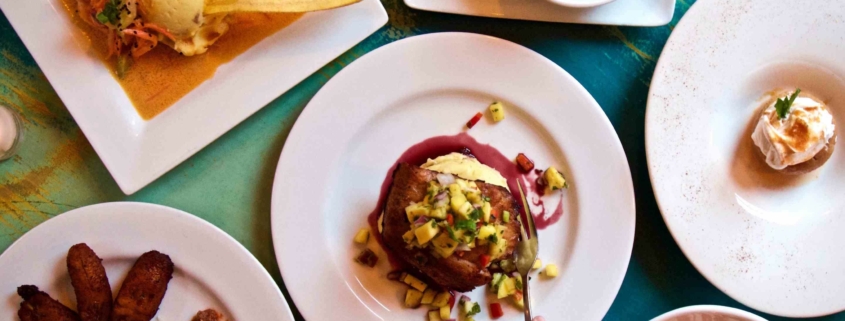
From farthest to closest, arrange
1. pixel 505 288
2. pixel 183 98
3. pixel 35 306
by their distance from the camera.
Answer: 1. pixel 505 288
2. pixel 183 98
3. pixel 35 306

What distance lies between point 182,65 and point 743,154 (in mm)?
2760

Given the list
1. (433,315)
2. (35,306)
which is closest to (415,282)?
(433,315)

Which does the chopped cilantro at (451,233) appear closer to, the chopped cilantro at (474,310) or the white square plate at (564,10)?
the chopped cilantro at (474,310)

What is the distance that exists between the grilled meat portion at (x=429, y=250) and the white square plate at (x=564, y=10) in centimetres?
80

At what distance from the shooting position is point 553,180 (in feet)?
8.86

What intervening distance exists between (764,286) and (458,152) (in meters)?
1.60

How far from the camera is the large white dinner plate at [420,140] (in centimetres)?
258

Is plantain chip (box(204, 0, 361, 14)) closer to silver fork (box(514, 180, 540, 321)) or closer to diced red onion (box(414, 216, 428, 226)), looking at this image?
diced red onion (box(414, 216, 428, 226))

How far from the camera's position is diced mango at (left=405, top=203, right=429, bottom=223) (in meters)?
2.32

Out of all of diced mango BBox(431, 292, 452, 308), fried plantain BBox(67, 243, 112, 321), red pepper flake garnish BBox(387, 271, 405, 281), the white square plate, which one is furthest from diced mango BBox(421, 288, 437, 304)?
fried plantain BBox(67, 243, 112, 321)

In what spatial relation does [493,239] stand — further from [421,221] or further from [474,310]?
[474,310]

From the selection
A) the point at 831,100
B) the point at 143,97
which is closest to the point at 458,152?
the point at 143,97

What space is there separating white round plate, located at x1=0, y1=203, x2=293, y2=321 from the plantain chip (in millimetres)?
938

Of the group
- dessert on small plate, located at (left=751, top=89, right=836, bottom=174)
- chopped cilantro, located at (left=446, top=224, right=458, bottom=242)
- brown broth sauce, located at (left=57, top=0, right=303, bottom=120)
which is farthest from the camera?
dessert on small plate, located at (left=751, top=89, right=836, bottom=174)
